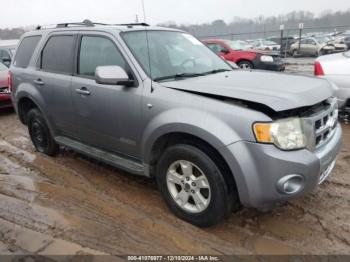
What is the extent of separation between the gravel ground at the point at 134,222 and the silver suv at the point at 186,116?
25 cm

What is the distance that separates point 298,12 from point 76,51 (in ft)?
145

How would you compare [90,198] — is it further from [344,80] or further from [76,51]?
[344,80]

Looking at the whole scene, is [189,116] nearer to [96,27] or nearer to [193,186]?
[193,186]

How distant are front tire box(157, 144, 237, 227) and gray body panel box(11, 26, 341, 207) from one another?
0.17 m

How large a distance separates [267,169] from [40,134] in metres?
3.85

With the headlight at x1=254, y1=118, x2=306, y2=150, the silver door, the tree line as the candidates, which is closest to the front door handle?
the silver door

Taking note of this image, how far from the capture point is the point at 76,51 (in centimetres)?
445

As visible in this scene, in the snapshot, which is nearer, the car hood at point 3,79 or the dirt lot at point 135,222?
the dirt lot at point 135,222

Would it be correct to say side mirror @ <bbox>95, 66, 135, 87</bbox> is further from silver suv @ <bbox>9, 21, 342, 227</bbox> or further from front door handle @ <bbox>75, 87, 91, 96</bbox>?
front door handle @ <bbox>75, 87, 91, 96</bbox>

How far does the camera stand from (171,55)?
4.04 m

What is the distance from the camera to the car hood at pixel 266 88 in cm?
292

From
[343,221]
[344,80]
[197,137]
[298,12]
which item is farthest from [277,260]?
[298,12]

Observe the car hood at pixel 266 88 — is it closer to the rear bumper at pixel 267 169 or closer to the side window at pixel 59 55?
the rear bumper at pixel 267 169

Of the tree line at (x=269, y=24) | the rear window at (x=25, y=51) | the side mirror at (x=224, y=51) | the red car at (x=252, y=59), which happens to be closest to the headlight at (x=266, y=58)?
the red car at (x=252, y=59)
